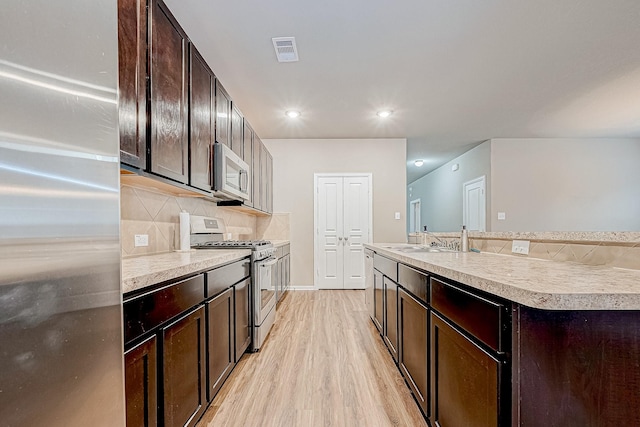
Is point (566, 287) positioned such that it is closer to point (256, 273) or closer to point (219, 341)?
point (219, 341)

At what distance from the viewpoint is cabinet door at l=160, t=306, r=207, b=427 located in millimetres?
1209

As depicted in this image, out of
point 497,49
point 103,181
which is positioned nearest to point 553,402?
point 103,181

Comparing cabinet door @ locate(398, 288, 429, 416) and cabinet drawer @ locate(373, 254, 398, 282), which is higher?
cabinet drawer @ locate(373, 254, 398, 282)

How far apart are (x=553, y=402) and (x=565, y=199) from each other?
5.94 metres

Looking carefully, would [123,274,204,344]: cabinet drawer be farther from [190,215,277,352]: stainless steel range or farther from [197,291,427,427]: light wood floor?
[190,215,277,352]: stainless steel range

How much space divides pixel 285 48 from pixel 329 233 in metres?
3.24

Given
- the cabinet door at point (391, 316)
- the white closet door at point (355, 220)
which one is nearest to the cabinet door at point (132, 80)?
the cabinet door at point (391, 316)

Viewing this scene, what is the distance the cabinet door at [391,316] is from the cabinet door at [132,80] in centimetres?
178

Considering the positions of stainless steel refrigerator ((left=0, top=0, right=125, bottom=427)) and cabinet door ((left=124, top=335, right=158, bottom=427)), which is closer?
stainless steel refrigerator ((left=0, top=0, right=125, bottom=427))

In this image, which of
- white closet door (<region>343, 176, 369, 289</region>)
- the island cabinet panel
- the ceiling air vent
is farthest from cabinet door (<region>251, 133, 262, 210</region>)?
the island cabinet panel

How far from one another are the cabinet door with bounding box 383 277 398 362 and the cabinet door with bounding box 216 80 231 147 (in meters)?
1.83

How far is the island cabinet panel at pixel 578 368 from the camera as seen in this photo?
81 centimetres

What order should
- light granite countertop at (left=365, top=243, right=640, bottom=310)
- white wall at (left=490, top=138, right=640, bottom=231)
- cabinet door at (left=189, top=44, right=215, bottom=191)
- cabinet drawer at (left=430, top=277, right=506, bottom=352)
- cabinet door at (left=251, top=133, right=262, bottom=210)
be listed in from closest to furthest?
light granite countertop at (left=365, top=243, right=640, bottom=310), cabinet drawer at (left=430, top=277, right=506, bottom=352), cabinet door at (left=189, top=44, right=215, bottom=191), cabinet door at (left=251, top=133, right=262, bottom=210), white wall at (left=490, top=138, right=640, bottom=231)

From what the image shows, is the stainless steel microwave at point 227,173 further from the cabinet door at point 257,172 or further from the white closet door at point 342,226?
the white closet door at point 342,226
